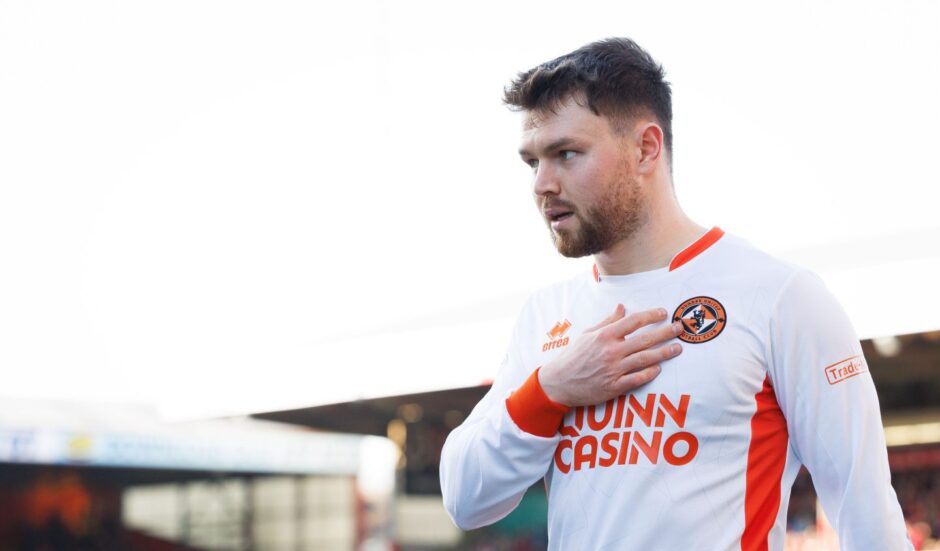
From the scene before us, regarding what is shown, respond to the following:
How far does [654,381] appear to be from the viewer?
1849mm

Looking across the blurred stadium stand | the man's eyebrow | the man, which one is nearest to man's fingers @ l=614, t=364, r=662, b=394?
the man

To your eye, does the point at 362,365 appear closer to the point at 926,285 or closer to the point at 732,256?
the point at 926,285

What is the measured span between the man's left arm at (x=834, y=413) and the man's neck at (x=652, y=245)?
252 mm

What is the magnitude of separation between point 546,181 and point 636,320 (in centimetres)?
30

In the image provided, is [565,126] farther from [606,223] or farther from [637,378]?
[637,378]

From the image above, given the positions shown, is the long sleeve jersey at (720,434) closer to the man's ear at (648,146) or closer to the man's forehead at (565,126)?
the man's ear at (648,146)

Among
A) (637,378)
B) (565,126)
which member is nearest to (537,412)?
(637,378)

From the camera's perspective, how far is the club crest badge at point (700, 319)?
6.01ft

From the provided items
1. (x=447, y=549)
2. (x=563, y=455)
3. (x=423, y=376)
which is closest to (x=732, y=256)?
(x=563, y=455)

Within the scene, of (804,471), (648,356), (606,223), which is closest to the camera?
(648,356)

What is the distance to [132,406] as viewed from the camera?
23859 millimetres

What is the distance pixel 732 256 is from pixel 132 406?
23580mm

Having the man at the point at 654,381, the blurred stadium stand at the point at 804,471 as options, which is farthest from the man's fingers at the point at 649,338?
the blurred stadium stand at the point at 804,471

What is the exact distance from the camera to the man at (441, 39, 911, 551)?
176cm
